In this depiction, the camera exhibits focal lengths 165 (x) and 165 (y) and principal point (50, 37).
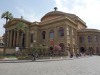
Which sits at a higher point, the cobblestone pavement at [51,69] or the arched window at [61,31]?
the arched window at [61,31]

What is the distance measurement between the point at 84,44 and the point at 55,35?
14.8 metres

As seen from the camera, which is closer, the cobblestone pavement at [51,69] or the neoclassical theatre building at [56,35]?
the cobblestone pavement at [51,69]

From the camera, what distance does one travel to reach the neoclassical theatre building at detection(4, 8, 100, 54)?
165ft

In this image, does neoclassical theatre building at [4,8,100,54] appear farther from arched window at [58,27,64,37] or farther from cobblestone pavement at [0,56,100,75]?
cobblestone pavement at [0,56,100,75]

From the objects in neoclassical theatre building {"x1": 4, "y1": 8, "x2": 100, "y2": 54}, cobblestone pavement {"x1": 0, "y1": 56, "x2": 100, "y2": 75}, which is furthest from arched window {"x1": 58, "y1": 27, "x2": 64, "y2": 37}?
cobblestone pavement {"x1": 0, "y1": 56, "x2": 100, "y2": 75}

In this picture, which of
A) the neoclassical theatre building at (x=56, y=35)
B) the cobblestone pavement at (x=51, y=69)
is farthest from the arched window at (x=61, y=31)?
the cobblestone pavement at (x=51, y=69)

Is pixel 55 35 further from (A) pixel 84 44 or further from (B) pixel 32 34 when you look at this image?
(A) pixel 84 44

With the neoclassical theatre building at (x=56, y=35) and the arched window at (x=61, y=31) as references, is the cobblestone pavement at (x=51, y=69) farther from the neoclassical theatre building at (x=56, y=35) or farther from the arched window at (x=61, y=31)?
the arched window at (x=61, y=31)

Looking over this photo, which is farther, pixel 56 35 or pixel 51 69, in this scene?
pixel 56 35

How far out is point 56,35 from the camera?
51281mm

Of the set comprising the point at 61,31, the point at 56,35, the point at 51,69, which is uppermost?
the point at 61,31

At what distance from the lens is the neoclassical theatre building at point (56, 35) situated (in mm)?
50375

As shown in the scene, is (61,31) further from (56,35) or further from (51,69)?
(51,69)

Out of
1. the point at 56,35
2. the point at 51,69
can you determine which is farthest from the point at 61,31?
the point at 51,69
